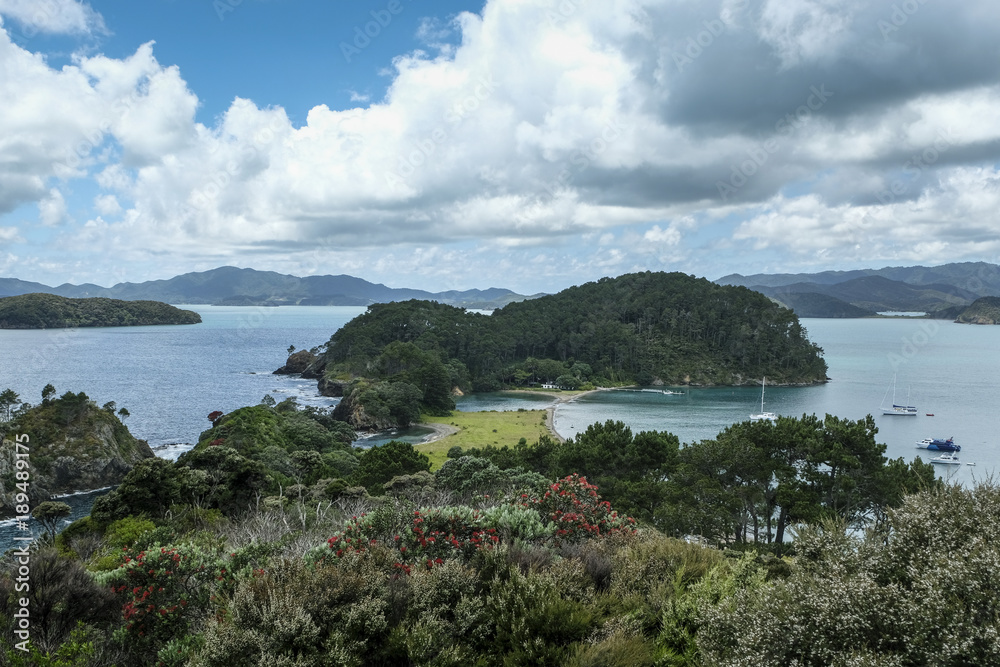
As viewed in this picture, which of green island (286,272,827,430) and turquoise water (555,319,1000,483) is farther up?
green island (286,272,827,430)

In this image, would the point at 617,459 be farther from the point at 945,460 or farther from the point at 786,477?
the point at 945,460

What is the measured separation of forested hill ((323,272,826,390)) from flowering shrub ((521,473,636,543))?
70.1 meters

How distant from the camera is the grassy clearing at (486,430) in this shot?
4737 centimetres

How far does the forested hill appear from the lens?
307ft

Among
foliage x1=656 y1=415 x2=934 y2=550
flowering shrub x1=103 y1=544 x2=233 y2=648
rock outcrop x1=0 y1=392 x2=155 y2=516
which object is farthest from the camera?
rock outcrop x1=0 y1=392 x2=155 y2=516

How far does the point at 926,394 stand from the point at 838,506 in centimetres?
6936

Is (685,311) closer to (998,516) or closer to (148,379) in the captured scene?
(148,379)

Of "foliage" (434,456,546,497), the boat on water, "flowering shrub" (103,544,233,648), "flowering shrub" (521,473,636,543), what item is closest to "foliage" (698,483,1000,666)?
"flowering shrub" (521,473,636,543)

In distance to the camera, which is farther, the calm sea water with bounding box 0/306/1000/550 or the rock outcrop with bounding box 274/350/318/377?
the rock outcrop with bounding box 274/350/318/377

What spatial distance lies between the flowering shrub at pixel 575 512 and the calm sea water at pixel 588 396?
2855cm

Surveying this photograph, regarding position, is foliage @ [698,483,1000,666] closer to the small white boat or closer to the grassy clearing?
the grassy clearing

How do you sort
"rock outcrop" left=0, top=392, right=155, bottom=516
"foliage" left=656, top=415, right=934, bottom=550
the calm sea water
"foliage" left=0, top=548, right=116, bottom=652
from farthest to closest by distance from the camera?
the calm sea water → "rock outcrop" left=0, top=392, right=155, bottom=516 → "foliage" left=656, top=415, right=934, bottom=550 → "foliage" left=0, top=548, right=116, bottom=652

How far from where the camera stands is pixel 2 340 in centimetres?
12444

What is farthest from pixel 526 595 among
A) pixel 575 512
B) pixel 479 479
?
pixel 479 479
